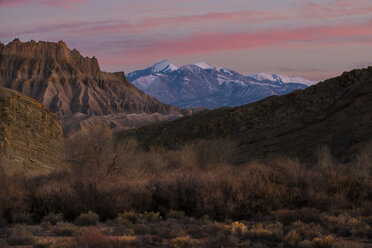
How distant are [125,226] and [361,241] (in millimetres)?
5672

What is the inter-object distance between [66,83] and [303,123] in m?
143

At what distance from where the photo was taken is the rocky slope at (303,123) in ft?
127

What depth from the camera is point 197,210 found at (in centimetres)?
1314

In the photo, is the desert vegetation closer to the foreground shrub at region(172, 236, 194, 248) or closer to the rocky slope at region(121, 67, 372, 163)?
the foreground shrub at region(172, 236, 194, 248)

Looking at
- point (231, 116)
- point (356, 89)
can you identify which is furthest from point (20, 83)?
point (356, 89)

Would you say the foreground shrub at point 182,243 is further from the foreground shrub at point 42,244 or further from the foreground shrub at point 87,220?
the foreground shrub at point 87,220

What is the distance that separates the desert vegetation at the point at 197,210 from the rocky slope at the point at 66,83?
139057mm

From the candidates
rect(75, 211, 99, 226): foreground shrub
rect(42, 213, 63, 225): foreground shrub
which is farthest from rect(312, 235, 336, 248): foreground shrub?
rect(42, 213, 63, 225): foreground shrub

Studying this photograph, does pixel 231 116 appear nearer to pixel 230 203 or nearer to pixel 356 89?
pixel 356 89

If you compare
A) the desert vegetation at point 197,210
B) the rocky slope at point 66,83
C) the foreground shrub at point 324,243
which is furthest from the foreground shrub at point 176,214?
the rocky slope at point 66,83

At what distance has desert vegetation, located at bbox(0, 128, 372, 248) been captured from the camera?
31.6 ft

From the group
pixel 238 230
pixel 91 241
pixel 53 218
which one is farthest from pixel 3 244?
pixel 238 230

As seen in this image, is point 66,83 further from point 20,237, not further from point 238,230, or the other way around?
point 238,230

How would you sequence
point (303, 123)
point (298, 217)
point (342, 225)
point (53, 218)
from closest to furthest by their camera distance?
point (342, 225) → point (298, 217) → point (53, 218) → point (303, 123)
